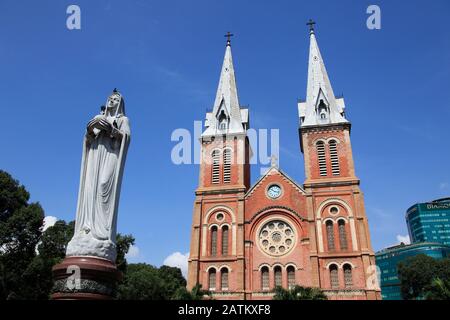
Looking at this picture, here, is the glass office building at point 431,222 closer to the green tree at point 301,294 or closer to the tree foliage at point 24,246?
the green tree at point 301,294

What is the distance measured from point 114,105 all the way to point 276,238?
2438 cm

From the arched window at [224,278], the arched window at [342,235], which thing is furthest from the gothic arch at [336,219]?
the arched window at [224,278]

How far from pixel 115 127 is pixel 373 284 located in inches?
968

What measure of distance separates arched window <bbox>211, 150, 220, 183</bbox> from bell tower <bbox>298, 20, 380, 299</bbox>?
7860 mm

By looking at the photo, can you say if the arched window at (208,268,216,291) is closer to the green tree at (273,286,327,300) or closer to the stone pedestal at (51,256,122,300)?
the green tree at (273,286,327,300)

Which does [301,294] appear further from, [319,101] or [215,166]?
[319,101]

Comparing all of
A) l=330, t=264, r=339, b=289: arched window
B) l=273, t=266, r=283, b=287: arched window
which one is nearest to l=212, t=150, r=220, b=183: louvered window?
l=273, t=266, r=283, b=287: arched window

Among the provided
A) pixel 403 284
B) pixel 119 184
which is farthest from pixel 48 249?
pixel 403 284

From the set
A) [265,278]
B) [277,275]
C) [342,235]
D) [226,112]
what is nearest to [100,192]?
[265,278]

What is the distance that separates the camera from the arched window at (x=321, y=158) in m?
31.5

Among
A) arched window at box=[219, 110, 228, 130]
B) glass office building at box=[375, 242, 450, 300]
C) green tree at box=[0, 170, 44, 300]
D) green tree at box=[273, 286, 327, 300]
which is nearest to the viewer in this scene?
green tree at box=[273, 286, 327, 300]

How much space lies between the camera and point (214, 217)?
103 ft

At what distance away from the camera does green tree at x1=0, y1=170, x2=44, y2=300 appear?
23047 millimetres

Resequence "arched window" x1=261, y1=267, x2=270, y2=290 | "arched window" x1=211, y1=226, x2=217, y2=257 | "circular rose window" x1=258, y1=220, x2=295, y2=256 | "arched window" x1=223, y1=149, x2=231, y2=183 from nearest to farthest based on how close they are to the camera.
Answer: "arched window" x1=261, y1=267, x2=270, y2=290 → "circular rose window" x1=258, y1=220, x2=295, y2=256 → "arched window" x1=211, y1=226, x2=217, y2=257 → "arched window" x1=223, y1=149, x2=231, y2=183
